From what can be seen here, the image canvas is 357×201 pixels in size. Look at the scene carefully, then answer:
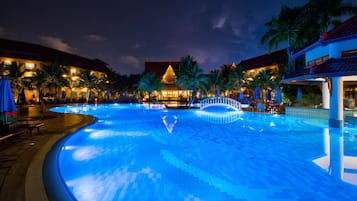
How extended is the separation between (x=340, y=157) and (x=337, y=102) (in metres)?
6.48

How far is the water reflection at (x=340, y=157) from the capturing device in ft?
19.2

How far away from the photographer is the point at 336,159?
23.1 feet

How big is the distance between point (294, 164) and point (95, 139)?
835cm

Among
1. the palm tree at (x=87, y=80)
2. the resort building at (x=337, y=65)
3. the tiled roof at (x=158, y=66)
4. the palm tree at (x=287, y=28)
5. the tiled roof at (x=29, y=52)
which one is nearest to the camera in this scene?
the resort building at (x=337, y=65)

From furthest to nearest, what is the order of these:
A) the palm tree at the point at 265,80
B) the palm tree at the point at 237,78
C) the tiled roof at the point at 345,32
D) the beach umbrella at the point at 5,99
A: 1. the palm tree at the point at 237,78
2. the palm tree at the point at 265,80
3. the tiled roof at the point at 345,32
4. the beach umbrella at the point at 5,99

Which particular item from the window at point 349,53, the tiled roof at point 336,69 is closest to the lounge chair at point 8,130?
the tiled roof at point 336,69

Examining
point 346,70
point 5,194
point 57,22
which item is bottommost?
point 5,194

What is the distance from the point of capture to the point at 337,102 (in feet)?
40.0

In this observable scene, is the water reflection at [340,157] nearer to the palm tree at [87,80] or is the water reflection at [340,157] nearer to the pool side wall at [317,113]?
the pool side wall at [317,113]

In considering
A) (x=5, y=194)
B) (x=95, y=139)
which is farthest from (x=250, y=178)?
(x=95, y=139)

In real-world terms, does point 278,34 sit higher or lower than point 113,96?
higher

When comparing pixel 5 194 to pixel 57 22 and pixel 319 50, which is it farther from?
pixel 57 22

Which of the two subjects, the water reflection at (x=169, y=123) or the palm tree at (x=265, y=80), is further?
the palm tree at (x=265, y=80)

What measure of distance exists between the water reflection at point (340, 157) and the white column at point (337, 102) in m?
1.68
